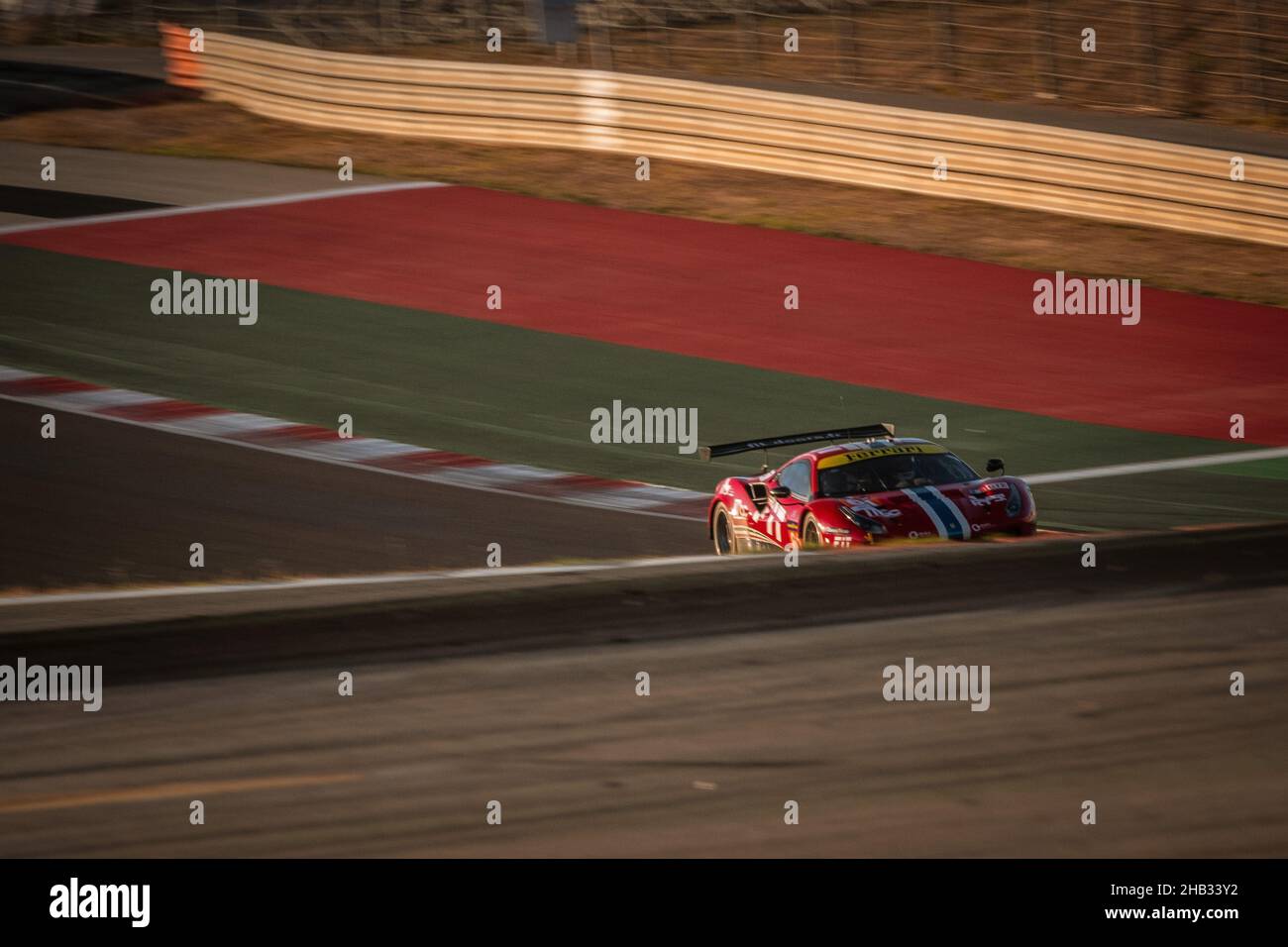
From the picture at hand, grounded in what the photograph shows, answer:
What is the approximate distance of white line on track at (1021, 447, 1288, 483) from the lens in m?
16.9

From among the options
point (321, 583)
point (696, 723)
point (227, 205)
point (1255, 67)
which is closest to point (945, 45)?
Answer: point (1255, 67)

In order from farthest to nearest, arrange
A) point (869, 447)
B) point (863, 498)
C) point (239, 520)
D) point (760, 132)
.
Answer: point (760, 132) < point (239, 520) < point (869, 447) < point (863, 498)

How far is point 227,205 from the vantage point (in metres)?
27.2

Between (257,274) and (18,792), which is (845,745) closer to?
(18,792)

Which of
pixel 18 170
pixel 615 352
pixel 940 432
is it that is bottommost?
pixel 940 432

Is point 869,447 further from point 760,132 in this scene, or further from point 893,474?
point 760,132

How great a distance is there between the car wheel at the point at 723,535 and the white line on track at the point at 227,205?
44.7 feet

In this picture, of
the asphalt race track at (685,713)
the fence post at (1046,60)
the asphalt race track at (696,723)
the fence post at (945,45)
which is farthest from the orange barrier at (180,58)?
the asphalt race track at (696,723)

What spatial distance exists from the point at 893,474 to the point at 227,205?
1520cm

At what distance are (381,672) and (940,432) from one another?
10.4m

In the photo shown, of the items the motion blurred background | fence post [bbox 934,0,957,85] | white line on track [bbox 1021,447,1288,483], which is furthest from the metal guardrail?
white line on track [bbox 1021,447,1288,483]

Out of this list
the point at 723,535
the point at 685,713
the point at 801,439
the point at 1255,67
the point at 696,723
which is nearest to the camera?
the point at 696,723
